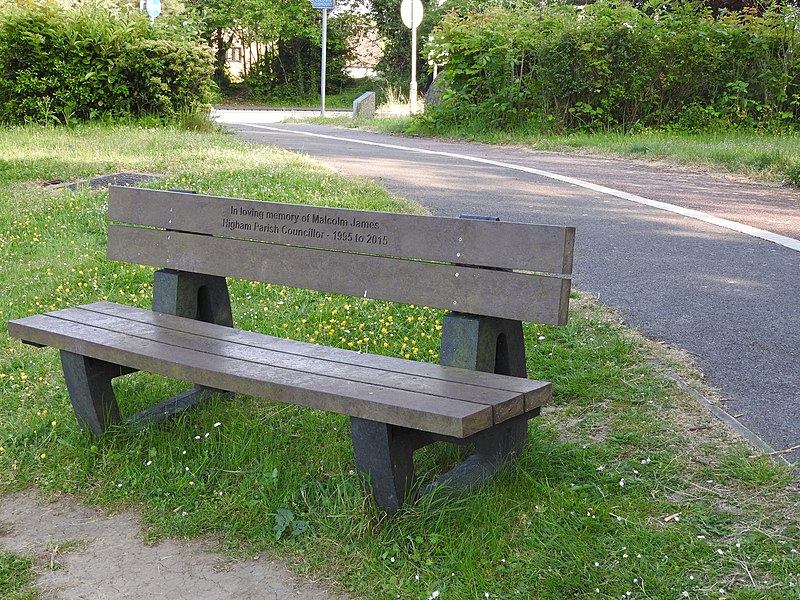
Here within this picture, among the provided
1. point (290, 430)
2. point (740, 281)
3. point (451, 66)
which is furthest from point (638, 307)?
point (451, 66)

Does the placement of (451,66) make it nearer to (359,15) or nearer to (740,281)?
(740,281)

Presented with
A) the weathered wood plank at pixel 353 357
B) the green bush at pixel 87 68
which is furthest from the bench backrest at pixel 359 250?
the green bush at pixel 87 68

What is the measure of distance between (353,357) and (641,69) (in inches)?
526

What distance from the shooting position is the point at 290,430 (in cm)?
394

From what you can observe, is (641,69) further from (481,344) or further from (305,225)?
(481,344)

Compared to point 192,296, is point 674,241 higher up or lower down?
lower down

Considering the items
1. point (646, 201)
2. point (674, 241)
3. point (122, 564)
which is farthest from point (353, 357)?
point (646, 201)

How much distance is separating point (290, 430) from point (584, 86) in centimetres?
1285

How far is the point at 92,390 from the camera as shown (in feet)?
12.9

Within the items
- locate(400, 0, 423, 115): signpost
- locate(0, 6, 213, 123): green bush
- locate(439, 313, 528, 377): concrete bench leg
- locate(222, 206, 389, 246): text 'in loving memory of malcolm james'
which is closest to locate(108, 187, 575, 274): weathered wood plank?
locate(222, 206, 389, 246): text 'in loving memory of malcolm james'

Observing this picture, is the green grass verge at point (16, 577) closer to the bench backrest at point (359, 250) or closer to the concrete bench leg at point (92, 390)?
the concrete bench leg at point (92, 390)

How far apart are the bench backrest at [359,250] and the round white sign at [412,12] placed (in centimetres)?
2132

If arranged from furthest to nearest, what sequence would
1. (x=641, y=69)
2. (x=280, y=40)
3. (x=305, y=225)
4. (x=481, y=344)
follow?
(x=280, y=40), (x=641, y=69), (x=305, y=225), (x=481, y=344)

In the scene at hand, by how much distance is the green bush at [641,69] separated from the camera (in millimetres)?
15195
